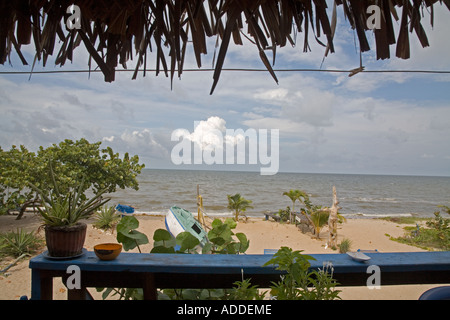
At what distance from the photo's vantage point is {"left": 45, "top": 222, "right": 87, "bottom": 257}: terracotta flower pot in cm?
117

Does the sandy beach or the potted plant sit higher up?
the potted plant

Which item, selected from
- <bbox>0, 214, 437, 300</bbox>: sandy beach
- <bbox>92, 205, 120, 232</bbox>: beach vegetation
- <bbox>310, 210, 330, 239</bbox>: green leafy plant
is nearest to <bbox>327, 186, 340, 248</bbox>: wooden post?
<bbox>0, 214, 437, 300</bbox>: sandy beach

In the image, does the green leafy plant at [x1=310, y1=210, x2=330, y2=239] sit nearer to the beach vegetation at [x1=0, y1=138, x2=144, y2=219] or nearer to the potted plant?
the beach vegetation at [x1=0, y1=138, x2=144, y2=219]

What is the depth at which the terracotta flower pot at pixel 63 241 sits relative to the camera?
117 cm

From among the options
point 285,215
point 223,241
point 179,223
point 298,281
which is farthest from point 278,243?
point 298,281

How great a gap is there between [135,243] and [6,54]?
124cm

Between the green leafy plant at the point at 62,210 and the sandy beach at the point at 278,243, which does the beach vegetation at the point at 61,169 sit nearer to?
the sandy beach at the point at 278,243

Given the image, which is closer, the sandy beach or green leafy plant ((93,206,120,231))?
the sandy beach

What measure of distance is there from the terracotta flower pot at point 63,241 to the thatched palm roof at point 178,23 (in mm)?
701

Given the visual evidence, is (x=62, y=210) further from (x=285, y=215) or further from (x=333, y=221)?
(x=285, y=215)

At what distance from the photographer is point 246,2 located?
1.20 metres

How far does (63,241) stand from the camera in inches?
46.3

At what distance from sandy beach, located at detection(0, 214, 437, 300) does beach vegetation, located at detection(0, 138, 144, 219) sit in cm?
106

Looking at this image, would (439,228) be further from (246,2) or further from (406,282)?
(246,2)
